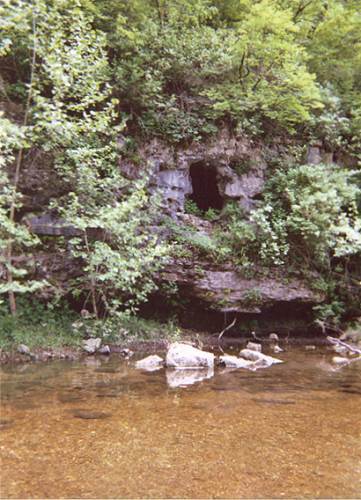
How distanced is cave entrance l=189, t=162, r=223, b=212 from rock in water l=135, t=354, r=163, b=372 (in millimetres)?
6899

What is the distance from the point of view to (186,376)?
23.8 ft

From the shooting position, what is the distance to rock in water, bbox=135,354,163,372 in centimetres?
792

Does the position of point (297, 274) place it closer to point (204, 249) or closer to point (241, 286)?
point (241, 286)

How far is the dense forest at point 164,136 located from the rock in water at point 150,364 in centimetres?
135

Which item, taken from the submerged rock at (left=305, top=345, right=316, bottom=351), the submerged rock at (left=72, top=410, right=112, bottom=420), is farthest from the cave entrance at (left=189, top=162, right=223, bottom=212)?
the submerged rock at (left=72, top=410, right=112, bottom=420)

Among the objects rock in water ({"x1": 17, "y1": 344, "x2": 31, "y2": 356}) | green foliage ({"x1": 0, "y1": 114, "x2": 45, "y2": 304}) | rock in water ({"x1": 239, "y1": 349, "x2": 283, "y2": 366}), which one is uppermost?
green foliage ({"x1": 0, "y1": 114, "x2": 45, "y2": 304})

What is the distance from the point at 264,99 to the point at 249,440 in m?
10.2

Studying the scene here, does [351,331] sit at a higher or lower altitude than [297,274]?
lower

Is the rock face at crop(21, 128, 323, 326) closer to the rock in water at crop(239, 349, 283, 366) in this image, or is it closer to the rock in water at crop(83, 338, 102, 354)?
the rock in water at crop(83, 338, 102, 354)

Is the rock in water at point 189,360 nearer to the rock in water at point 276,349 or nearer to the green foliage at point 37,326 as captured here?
the green foliage at point 37,326

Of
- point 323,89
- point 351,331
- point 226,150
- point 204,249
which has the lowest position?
point 351,331

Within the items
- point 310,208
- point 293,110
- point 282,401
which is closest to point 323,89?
point 293,110

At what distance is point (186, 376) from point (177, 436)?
10.4 feet

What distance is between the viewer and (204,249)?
11.1m
